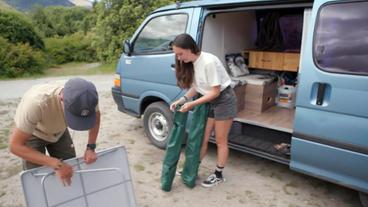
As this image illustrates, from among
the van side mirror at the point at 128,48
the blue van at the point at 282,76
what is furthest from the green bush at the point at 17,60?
the van side mirror at the point at 128,48

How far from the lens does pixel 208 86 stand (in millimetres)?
3092

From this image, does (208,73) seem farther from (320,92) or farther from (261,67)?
(261,67)

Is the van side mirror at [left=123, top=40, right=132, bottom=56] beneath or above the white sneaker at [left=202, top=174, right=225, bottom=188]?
above

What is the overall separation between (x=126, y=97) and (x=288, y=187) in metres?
2.59

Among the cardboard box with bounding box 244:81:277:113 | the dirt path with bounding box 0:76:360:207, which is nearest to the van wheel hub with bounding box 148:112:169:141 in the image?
the dirt path with bounding box 0:76:360:207

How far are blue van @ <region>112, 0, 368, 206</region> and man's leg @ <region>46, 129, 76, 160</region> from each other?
1633 mm

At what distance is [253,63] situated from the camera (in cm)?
498

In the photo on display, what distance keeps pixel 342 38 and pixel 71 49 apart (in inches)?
671

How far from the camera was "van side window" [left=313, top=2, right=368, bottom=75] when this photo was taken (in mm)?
2564

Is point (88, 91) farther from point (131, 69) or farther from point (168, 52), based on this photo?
point (131, 69)

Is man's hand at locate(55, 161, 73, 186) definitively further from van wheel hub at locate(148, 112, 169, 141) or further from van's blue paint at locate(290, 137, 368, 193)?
van wheel hub at locate(148, 112, 169, 141)

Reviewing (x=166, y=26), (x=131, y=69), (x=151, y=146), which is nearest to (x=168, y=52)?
(x=166, y=26)

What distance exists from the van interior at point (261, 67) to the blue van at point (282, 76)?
14mm

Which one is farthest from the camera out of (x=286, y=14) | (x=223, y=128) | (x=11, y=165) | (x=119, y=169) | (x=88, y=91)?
(x=286, y=14)
